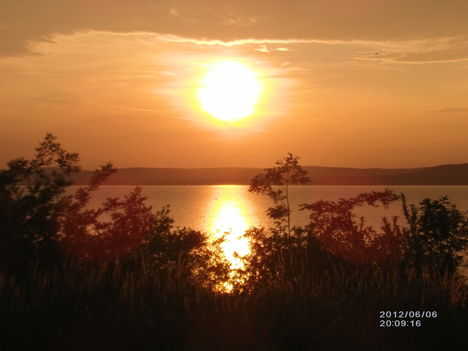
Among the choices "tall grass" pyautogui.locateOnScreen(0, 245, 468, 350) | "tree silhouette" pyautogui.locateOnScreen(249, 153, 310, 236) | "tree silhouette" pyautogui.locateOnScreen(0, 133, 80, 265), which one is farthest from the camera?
"tree silhouette" pyautogui.locateOnScreen(249, 153, 310, 236)

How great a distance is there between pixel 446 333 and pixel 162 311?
3.54m

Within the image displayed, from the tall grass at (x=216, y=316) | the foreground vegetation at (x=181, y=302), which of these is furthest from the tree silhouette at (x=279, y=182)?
the tall grass at (x=216, y=316)

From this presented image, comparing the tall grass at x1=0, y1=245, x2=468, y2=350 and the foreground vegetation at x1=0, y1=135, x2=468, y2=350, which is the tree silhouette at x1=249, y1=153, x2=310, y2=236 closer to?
the foreground vegetation at x1=0, y1=135, x2=468, y2=350

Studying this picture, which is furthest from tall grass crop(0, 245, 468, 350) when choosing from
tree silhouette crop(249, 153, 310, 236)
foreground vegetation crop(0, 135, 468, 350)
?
tree silhouette crop(249, 153, 310, 236)

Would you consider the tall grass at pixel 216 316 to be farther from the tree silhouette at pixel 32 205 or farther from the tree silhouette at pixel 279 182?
the tree silhouette at pixel 279 182

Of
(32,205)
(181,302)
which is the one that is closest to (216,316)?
(181,302)

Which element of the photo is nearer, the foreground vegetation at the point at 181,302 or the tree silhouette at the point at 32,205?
the foreground vegetation at the point at 181,302

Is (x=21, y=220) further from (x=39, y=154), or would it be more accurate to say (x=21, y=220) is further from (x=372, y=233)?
(x=372, y=233)

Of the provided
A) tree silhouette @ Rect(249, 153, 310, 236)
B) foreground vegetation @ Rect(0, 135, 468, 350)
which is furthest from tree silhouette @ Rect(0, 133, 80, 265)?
tree silhouette @ Rect(249, 153, 310, 236)

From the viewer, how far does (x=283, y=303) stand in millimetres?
7145

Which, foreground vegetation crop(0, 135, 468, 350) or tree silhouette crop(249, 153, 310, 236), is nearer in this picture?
foreground vegetation crop(0, 135, 468, 350)

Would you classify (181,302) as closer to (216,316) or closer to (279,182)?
(216,316)

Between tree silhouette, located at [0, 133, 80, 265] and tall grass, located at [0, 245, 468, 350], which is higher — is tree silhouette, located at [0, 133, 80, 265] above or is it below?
above

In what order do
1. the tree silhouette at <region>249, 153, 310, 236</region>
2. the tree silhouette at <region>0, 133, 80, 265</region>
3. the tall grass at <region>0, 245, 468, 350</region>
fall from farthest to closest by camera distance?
1. the tree silhouette at <region>249, 153, 310, 236</region>
2. the tree silhouette at <region>0, 133, 80, 265</region>
3. the tall grass at <region>0, 245, 468, 350</region>
